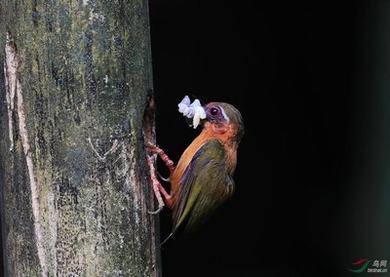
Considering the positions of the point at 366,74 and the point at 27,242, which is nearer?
the point at 27,242

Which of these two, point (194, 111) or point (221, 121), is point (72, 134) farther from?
point (221, 121)

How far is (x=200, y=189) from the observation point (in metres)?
2.63

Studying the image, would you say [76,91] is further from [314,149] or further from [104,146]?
[314,149]

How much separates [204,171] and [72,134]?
622 millimetres

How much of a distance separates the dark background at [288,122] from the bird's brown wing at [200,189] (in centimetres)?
243

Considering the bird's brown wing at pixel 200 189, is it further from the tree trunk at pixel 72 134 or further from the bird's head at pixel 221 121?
the tree trunk at pixel 72 134

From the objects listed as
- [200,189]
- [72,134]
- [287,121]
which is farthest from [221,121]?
[287,121]

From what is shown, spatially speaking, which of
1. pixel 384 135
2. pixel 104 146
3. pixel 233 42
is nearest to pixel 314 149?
pixel 384 135

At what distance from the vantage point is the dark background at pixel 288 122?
5.10 m

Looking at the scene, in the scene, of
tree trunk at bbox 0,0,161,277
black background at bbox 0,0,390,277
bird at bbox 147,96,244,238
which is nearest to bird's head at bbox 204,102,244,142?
bird at bbox 147,96,244,238

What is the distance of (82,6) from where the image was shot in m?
2.17

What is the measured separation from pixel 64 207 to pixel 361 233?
3366 millimetres

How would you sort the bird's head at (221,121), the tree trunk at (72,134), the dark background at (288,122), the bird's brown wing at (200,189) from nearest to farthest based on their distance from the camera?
1. the tree trunk at (72,134)
2. the bird's brown wing at (200,189)
3. the bird's head at (221,121)
4. the dark background at (288,122)

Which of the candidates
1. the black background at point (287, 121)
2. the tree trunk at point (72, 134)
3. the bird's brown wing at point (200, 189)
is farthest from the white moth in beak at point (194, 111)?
the black background at point (287, 121)
